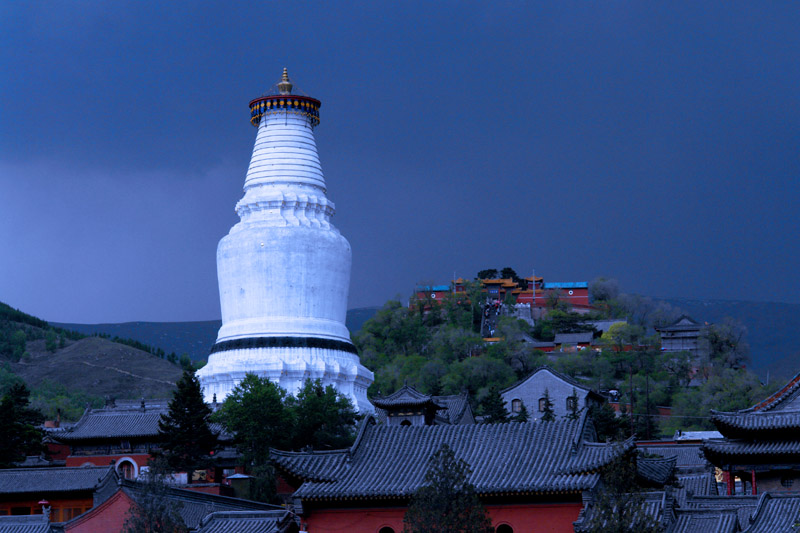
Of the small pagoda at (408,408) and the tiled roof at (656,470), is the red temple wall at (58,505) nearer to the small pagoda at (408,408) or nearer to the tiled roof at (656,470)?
the small pagoda at (408,408)

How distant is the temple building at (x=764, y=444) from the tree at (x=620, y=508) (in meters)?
7.37

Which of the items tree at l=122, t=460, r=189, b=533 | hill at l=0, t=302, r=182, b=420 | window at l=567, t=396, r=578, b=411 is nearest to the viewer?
tree at l=122, t=460, r=189, b=533

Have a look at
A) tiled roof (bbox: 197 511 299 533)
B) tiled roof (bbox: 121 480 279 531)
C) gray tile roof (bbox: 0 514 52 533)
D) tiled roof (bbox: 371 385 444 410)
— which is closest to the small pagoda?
tiled roof (bbox: 371 385 444 410)

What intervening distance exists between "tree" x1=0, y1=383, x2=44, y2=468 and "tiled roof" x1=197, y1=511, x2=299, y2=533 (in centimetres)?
1261

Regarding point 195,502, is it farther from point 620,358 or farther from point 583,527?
point 620,358

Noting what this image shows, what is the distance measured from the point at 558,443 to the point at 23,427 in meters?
19.4

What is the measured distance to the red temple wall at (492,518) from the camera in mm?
24438

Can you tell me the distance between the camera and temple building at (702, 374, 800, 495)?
94.5 feet

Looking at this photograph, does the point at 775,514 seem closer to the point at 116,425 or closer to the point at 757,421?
the point at 757,421

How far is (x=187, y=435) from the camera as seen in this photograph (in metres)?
36.6

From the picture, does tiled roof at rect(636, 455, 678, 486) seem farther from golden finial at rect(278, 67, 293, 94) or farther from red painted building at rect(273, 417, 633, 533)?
golden finial at rect(278, 67, 293, 94)

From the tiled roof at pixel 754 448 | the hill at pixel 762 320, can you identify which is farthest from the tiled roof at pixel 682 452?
the hill at pixel 762 320

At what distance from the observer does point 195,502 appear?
2919cm

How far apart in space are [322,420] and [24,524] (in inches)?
505
